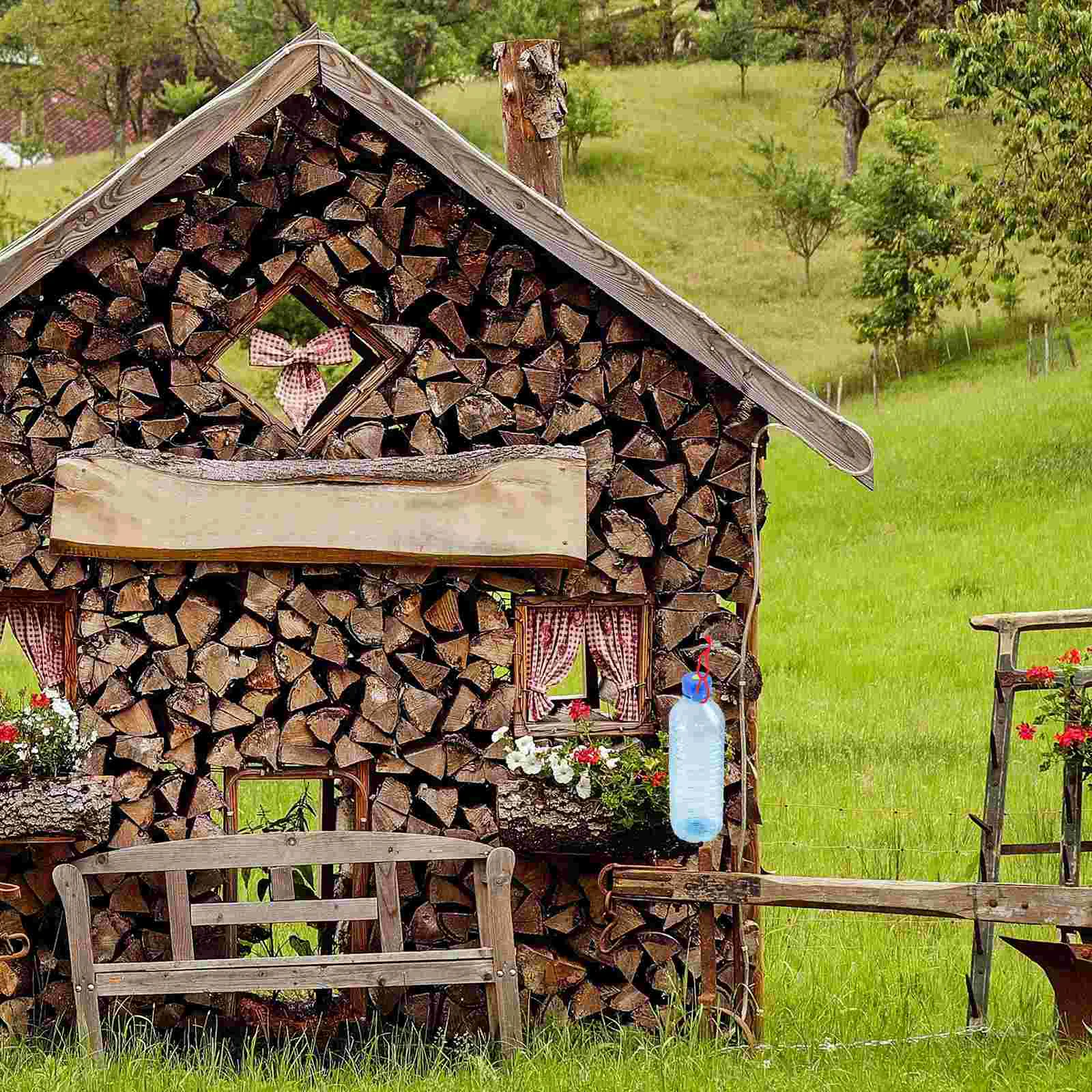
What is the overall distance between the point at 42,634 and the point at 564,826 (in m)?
2.48

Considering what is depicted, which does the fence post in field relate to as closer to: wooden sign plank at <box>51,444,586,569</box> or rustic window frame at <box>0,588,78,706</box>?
wooden sign plank at <box>51,444,586,569</box>

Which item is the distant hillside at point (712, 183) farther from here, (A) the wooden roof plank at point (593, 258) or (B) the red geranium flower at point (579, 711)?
(B) the red geranium flower at point (579, 711)

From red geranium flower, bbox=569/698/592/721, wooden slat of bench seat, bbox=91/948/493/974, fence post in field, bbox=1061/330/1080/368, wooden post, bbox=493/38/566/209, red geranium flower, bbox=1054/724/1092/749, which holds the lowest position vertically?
wooden slat of bench seat, bbox=91/948/493/974

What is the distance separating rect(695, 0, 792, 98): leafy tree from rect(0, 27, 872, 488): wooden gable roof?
5228 cm

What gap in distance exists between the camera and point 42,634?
22.2 ft

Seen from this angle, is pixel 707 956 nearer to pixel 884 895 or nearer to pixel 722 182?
pixel 884 895

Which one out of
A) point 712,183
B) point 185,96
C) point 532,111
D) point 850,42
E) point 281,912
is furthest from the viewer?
point 712,183

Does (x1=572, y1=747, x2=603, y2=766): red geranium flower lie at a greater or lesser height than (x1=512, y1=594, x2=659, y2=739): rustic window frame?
lesser

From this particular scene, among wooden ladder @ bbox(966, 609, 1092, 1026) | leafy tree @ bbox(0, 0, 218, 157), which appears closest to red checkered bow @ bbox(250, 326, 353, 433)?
wooden ladder @ bbox(966, 609, 1092, 1026)

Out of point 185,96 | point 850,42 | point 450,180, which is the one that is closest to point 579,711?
point 450,180

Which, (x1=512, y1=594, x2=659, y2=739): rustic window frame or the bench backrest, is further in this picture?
(x1=512, y1=594, x2=659, y2=739): rustic window frame

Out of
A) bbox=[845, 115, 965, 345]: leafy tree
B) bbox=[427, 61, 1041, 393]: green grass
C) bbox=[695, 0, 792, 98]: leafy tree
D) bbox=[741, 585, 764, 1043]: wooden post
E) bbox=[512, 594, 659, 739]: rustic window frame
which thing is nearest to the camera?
bbox=[512, 594, 659, 739]: rustic window frame

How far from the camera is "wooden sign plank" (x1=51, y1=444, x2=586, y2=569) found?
252 inches

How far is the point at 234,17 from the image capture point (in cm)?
5025
